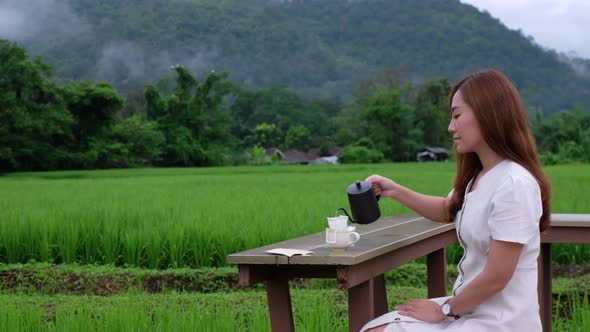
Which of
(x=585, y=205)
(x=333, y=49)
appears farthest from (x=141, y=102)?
(x=585, y=205)

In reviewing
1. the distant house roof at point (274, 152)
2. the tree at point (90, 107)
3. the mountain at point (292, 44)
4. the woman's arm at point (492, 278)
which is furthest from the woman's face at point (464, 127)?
the mountain at point (292, 44)

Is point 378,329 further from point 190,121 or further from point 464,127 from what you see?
point 190,121

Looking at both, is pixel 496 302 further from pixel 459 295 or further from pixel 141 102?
pixel 141 102

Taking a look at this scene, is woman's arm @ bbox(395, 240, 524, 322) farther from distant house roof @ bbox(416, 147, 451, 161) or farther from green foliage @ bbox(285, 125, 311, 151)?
green foliage @ bbox(285, 125, 311, 151)

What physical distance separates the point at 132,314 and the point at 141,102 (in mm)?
71915

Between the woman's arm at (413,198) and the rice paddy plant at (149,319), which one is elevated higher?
the woman's arm at (413,198)

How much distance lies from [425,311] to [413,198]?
601mm

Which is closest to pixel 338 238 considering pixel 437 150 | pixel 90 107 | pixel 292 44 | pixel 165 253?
pixel 165 253

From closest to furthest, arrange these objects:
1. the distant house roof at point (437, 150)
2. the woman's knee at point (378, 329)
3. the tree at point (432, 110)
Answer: the woman's knee at point (378, 329) → the distant house roof at point (437, 150) → the tree at point (432, 110)

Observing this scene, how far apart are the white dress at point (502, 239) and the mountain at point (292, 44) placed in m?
93.0

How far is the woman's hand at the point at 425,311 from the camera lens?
187cm

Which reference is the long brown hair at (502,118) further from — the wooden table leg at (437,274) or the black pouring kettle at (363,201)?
the wooden table leg at (437,274)

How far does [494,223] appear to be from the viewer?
174 cm

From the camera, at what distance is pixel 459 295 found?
1816 mm
